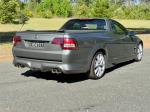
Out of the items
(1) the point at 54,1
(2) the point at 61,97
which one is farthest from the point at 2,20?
(1) the point at 54,1

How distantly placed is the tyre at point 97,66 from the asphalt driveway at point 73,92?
15 centimetres

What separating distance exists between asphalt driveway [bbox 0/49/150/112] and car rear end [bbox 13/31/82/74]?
423 millimetres

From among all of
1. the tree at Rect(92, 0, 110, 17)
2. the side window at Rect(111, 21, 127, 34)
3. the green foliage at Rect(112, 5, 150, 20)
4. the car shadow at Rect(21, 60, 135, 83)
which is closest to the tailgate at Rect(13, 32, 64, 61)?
the car shadow at Rect(21, 60, 135, 83)

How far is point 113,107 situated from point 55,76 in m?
3.29

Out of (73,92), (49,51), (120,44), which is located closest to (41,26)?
(120,44)

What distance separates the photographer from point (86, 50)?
8.53 m

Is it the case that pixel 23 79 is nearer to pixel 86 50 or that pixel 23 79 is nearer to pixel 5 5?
pixel 86 50

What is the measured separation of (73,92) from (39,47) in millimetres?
1478

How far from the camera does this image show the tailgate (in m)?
8.22

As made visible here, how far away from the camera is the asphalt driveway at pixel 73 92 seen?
646cm

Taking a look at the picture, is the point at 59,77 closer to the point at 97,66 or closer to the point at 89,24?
the point at 97,66

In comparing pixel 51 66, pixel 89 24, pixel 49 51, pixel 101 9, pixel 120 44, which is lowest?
pixel 101 9

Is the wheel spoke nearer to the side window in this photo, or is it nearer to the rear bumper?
the rear bumper

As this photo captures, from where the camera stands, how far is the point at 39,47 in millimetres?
8469
